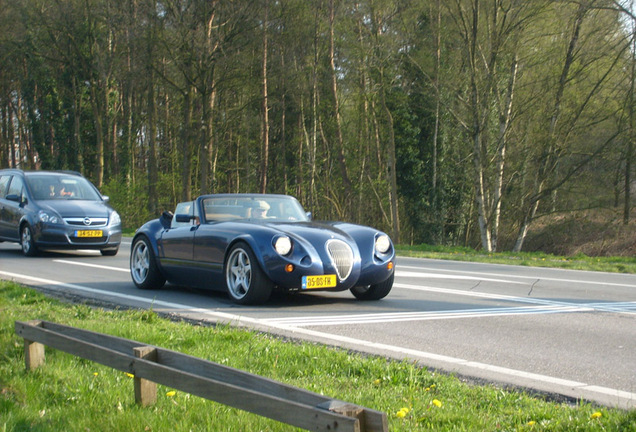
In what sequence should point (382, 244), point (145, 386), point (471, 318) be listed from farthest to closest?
point (382, 244), point (471, 318), point (145, 386)

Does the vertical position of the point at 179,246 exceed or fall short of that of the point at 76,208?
it falls short

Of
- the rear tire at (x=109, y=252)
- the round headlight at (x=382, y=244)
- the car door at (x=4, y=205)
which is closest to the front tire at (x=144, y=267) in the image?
the round headlight at (x=382, y=244)

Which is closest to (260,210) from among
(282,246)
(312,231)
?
(312,231)

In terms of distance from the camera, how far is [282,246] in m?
8.31

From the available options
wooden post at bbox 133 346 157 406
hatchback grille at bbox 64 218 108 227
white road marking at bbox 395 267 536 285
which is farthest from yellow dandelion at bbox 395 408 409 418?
hatchback grille at bbox 64 218 108 227

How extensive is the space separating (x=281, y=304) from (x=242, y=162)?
46.5 m

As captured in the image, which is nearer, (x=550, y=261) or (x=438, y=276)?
(x=438, y=276)

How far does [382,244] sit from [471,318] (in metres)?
1.59

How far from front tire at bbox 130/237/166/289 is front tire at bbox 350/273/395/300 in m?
2.94

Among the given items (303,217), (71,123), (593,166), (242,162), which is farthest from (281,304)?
(242,162)

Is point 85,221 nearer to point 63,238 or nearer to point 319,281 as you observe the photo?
point 63,238

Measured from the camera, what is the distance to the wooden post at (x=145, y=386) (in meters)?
4.25

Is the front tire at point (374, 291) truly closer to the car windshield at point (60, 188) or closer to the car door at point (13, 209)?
the car windshield at point (60, 188)

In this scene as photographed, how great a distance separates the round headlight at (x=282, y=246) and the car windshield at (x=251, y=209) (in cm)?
131
